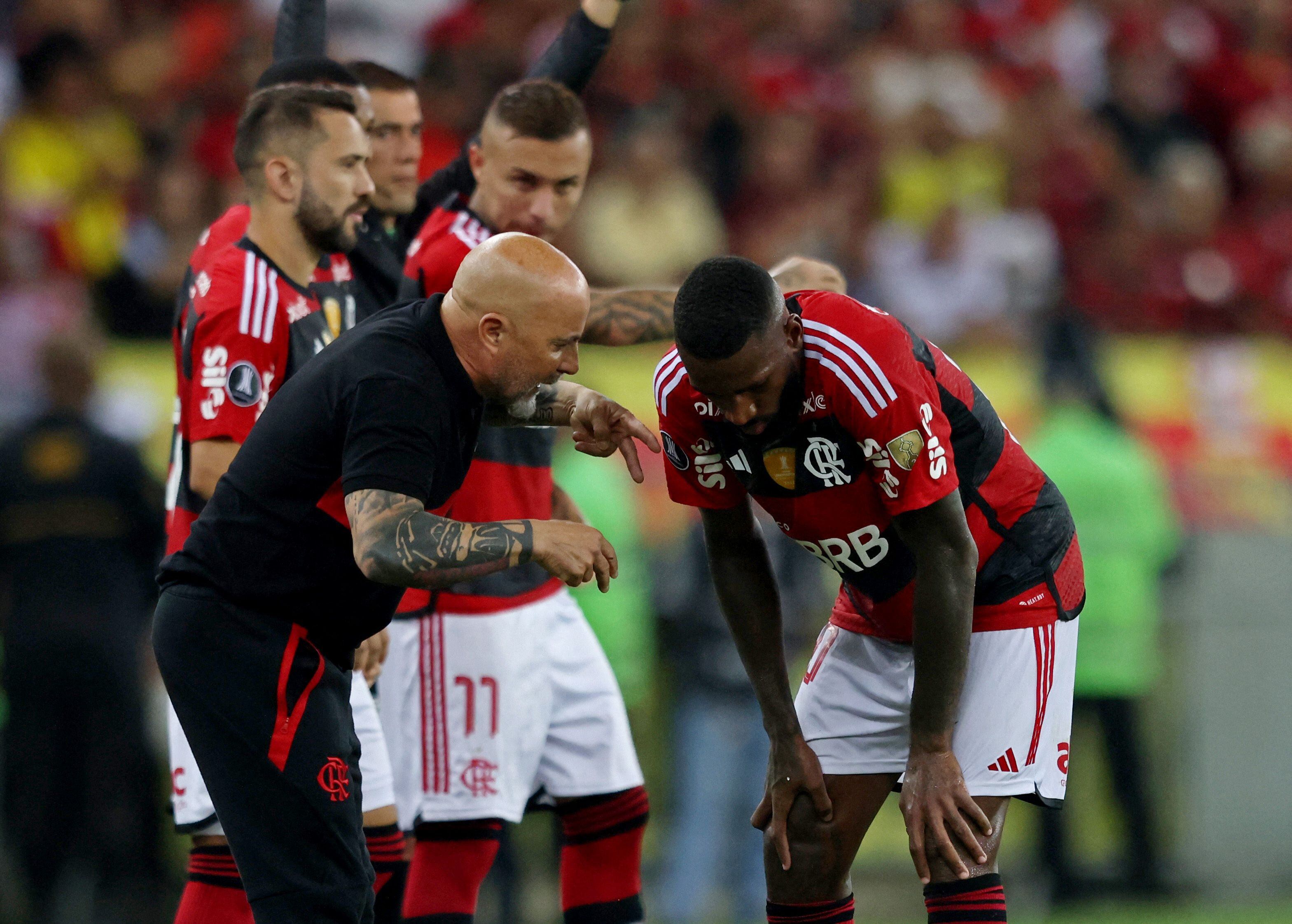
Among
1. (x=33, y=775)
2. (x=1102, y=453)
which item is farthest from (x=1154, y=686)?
(x=33, y=775)

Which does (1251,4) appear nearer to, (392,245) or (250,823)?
(392,245)

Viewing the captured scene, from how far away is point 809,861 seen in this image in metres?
4.59

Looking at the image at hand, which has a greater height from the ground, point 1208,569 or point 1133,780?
point 1208,569

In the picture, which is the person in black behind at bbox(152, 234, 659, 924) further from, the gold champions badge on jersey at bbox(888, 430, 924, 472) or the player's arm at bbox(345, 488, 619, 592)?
the gold champions badge on jersey at bbox(888, 430, 924, 472)

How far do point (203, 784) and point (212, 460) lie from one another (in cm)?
92

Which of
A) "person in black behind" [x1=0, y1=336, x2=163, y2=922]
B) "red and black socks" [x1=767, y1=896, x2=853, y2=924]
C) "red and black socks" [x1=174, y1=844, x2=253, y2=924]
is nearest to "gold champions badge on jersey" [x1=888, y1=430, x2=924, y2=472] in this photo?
"red and black socks" [x1=767, y1=896, x2=853, y2=924]

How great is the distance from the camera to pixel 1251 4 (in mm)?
13773

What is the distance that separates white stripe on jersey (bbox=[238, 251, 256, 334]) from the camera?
468cm

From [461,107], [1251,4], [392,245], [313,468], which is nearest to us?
[313,468]

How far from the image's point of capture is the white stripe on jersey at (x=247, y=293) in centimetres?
468

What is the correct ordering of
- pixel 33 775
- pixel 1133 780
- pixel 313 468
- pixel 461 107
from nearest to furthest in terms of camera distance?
pixel 313 468
pixel 33 775
pixel 1133 780
pixel 461 107

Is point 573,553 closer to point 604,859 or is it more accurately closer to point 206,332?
point 206,332

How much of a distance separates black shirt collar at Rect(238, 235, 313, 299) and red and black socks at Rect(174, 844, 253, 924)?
63.5 inches

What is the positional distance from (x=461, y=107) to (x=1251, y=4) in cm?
713
